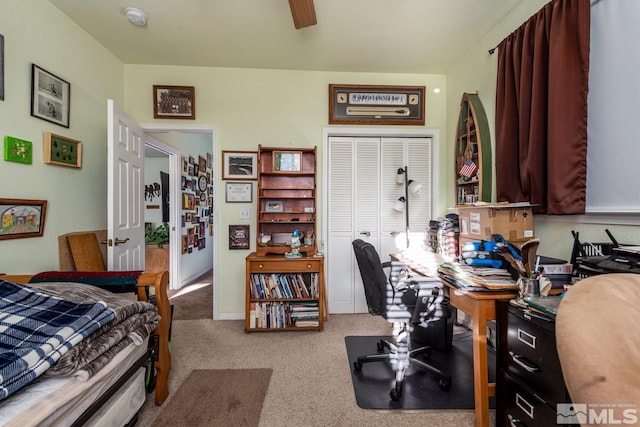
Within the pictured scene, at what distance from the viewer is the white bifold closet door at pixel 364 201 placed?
3.11m

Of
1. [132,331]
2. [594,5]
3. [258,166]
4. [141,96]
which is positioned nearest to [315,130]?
[258,166]

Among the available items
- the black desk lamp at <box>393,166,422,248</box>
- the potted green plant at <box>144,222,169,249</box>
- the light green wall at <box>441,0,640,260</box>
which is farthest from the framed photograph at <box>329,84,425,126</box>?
the potted green plant at <box>144,222,169,249</box>

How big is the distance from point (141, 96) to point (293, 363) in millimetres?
2992

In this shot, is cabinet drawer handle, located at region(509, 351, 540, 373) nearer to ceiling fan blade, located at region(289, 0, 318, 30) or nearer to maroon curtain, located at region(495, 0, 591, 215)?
maroon curtain, located at region(495, 0, 591, 215)

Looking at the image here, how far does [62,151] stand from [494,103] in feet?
11.0

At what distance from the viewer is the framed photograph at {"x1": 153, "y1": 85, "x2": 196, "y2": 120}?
293 centimetres

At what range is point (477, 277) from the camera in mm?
1580

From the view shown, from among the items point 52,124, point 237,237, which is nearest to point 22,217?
point 52,124

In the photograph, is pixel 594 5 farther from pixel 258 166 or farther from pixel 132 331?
pixel 132 331

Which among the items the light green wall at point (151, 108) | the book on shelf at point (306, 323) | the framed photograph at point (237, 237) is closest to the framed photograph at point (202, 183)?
the light green wall at point (151, 108)

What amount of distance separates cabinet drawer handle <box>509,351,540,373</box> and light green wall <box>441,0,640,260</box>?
79cm

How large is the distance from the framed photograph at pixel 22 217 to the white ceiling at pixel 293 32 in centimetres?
149

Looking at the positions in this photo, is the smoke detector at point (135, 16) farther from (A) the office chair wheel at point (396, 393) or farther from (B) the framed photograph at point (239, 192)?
(A) the office chair wheel at point (396, 393)

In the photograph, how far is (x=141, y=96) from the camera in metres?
2.95
